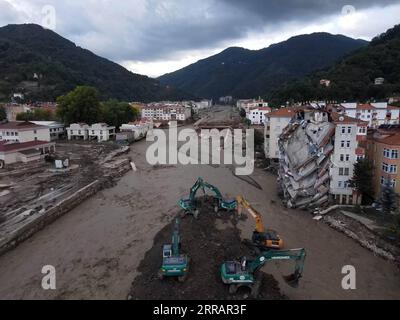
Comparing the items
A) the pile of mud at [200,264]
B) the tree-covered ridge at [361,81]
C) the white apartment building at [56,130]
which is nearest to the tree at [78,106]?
the white apartment building at [56,130]

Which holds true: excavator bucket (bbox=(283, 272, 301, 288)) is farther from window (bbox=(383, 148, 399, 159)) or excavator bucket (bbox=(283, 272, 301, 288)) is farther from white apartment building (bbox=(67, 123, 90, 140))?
white apartment building (bbox=(67, 123, 90, 140))

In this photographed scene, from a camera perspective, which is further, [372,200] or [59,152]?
[59,152]

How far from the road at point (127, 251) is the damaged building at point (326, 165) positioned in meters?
1.60

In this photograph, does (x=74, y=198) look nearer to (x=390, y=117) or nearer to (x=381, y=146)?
(x=381, y=146)

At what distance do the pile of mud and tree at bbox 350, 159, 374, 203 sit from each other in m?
8.54

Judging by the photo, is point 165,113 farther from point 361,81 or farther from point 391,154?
point 391,154

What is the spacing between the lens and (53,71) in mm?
108125

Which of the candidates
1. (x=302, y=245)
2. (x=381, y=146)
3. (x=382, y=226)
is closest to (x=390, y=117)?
(x=381, y=146)

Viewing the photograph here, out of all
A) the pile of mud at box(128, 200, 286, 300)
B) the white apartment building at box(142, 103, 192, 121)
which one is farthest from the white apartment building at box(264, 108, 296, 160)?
the white apartment building at box(142, 103, 192, 121)

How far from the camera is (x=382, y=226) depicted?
53.8 feet

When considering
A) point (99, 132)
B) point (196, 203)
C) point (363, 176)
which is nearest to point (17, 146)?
point (99, 132)

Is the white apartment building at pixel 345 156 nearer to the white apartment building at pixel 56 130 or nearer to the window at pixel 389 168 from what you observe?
the window at pixel 389 168

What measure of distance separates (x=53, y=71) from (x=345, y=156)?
372 feet
